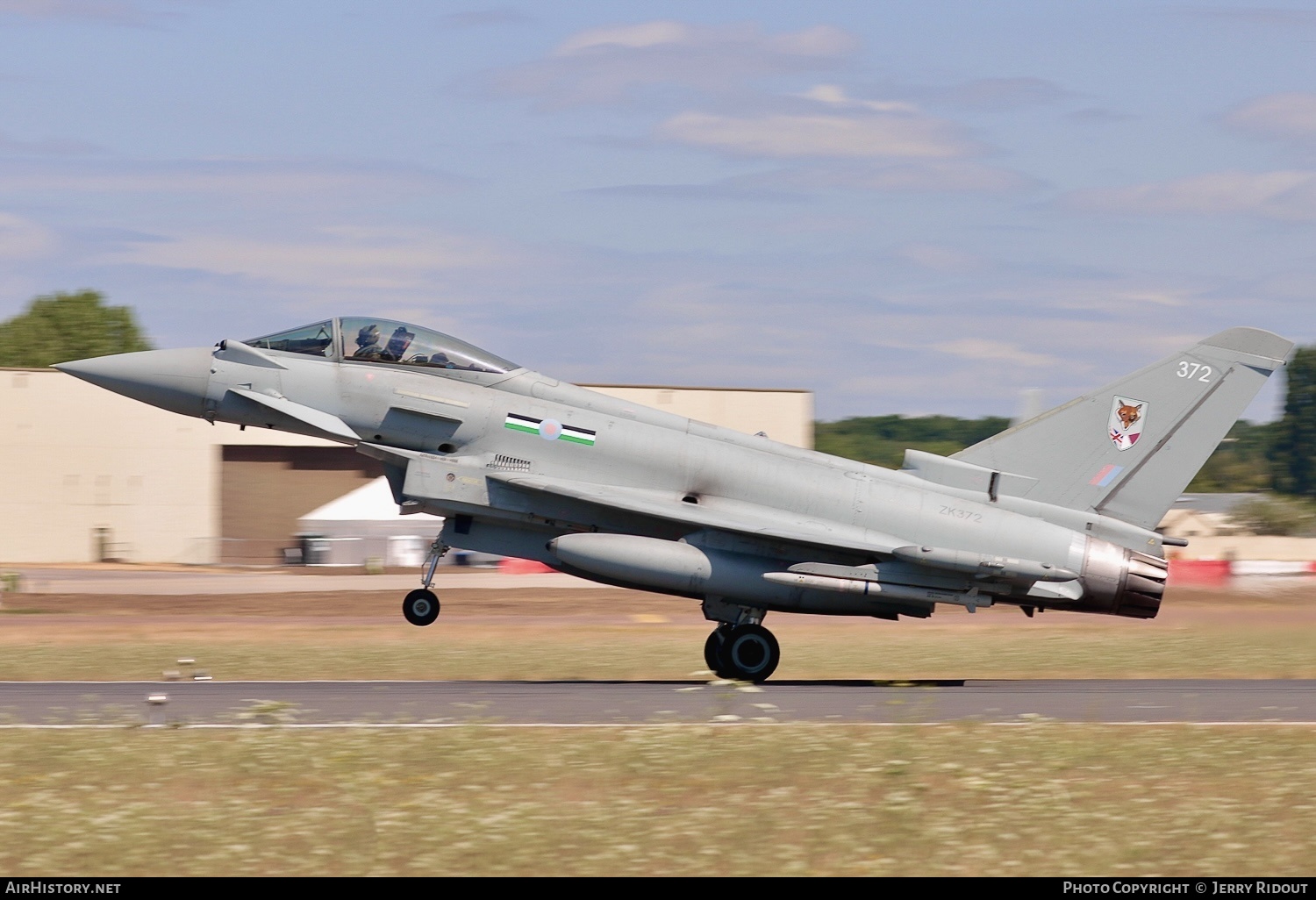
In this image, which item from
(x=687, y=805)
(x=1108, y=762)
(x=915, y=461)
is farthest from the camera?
(x=915, y=461)

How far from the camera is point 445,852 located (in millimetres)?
8555

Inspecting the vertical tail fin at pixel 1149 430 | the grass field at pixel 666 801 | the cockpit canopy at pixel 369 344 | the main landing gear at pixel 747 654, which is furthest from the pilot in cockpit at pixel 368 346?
the vertical tail fin at pixel 1149 430

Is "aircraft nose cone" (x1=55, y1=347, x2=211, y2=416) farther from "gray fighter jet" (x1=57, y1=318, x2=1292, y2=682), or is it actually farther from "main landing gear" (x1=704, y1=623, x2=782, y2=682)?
"main landing gear" (x1=704, y1=623, x2=782, y2=682)

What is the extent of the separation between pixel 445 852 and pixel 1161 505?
38.9 ft

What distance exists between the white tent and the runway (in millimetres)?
34201

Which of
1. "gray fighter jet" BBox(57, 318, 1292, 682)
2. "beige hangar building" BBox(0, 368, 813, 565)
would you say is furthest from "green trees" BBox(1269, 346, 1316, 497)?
"gray fighter jet" BBox(57, 318, 1292, 682)

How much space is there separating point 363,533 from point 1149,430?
1515 inches

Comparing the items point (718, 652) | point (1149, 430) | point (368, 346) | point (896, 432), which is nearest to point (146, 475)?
point (368, 346)

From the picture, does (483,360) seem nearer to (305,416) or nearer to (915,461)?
(305,416)

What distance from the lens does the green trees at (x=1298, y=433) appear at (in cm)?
12975

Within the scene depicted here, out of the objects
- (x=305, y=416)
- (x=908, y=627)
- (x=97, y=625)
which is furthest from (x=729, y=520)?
(x=97, y=625)

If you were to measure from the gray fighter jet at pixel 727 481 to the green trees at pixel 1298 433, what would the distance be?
12215 centimetres

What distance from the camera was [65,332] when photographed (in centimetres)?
9975

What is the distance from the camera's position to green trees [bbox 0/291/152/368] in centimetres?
9806
